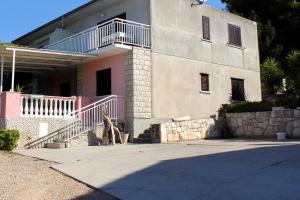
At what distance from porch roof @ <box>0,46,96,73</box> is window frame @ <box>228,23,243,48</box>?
828 cm

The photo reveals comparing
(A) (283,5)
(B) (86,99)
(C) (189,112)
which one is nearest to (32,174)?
(B) (86,99)

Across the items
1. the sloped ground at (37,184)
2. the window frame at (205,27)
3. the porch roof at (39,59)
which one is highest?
the window frame at (205,27)

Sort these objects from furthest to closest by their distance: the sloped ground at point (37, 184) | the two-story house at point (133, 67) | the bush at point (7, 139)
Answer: the two-story house at point (133, 67) → the bush at point (7, 139) → the sloped ground at point (37, 184)

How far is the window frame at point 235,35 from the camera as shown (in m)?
22.7

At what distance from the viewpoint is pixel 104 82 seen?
63.3 ft

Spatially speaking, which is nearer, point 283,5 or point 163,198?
point 163,198

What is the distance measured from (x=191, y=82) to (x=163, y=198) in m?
13.5

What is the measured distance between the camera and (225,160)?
9.61 m

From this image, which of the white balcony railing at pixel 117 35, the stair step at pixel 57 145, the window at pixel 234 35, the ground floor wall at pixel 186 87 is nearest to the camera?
the stair step at pixel 57 145

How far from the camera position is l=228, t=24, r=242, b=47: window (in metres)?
22.8

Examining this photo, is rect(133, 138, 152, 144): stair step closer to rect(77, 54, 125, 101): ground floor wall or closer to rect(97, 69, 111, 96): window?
rect(77, 54, 125, 101): ground floor wall

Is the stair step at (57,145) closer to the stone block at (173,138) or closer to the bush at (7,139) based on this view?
the bush at (7,139)

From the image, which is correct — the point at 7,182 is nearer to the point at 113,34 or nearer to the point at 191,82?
the point at 113,34

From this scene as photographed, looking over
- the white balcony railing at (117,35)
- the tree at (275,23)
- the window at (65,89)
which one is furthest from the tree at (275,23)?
the window at (65,89)
